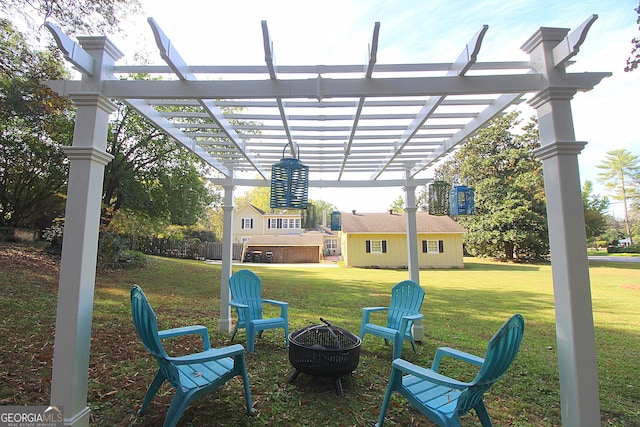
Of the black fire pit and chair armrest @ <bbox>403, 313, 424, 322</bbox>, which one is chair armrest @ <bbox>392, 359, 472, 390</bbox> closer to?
the black fire pit

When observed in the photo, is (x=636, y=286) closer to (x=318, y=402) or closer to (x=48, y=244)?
(x=318, y=402)

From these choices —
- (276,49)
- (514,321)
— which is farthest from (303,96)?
(514,321)

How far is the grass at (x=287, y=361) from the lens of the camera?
242 cm

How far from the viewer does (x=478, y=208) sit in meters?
18.9

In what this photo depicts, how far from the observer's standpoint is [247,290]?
4.32m

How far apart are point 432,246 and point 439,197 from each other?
13045mm

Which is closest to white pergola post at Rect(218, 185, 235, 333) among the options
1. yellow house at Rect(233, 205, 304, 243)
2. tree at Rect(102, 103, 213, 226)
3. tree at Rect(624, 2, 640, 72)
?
tree at Rect(624, 2, 640, 72)

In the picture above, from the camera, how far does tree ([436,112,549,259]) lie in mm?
17125

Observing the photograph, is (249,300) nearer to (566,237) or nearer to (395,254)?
(566,237)

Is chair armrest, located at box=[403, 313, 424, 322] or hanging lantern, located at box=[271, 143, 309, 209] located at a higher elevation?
hanging lantern, located at box=[271, 143, 309, 209]

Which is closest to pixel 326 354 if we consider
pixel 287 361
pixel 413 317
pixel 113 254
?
pixel 287 361

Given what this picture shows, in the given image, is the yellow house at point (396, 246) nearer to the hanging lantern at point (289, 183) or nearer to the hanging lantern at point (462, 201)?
the hanging lantern at point (462, 201)

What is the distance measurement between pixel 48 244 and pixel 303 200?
10.5 meters

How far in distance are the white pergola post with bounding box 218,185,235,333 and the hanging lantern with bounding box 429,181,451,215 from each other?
2.99 m
